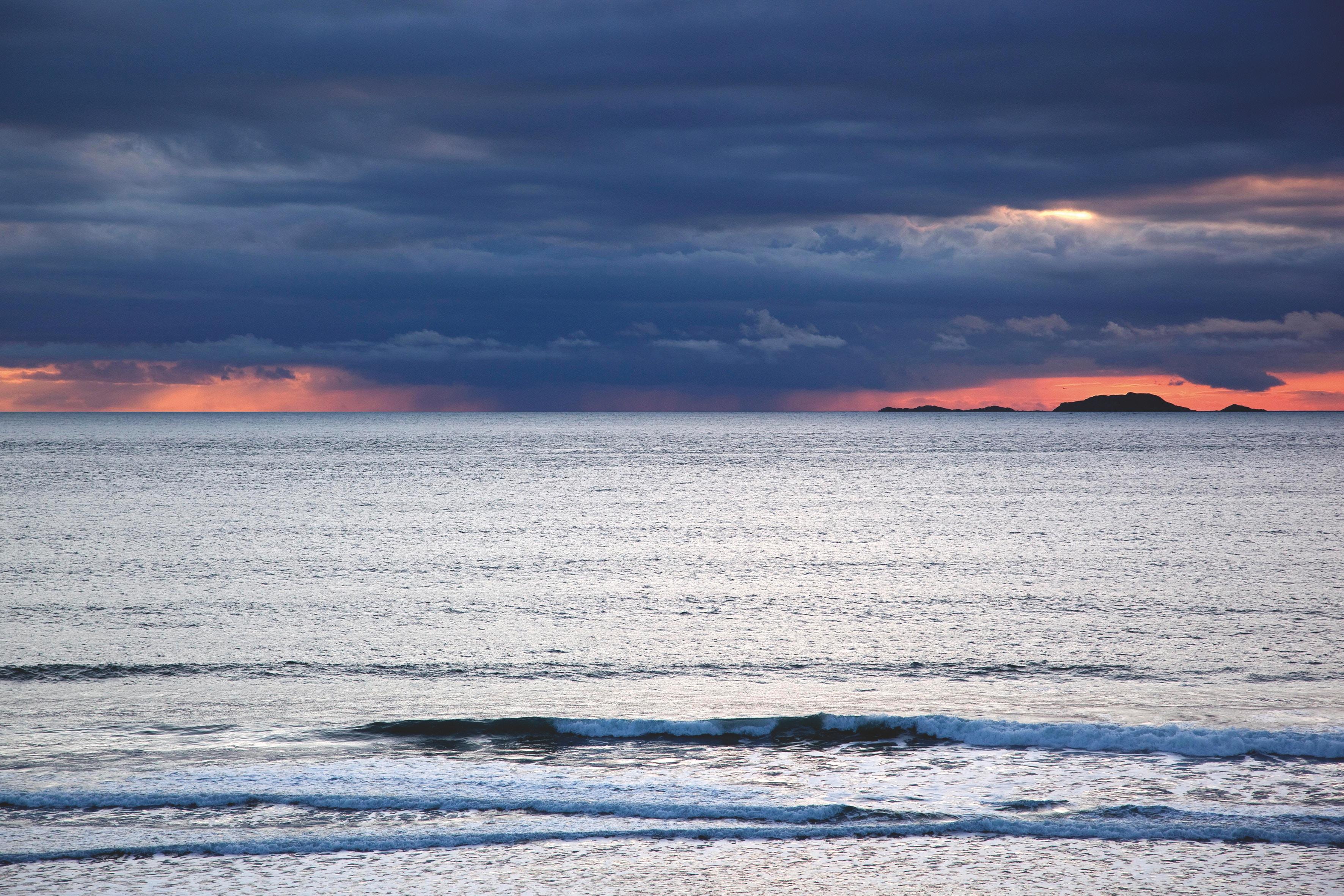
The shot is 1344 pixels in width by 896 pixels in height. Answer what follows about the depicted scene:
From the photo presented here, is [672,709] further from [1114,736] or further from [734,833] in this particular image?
[1114,736]

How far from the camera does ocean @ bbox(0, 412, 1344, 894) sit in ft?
38.3

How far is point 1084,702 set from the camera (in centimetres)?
1988

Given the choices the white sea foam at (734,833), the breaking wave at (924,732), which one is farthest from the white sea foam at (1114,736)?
the white sea foam at (734,833)

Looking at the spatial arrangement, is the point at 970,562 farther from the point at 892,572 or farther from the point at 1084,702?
the point at 1084,702

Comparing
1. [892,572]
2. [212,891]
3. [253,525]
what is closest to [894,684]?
[212,891]

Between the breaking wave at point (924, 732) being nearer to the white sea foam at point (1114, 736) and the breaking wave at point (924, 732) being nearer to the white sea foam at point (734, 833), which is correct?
the white sea foam at point (1114, 736)

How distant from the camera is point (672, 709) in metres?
19.5

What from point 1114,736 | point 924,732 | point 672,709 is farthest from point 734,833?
point 1114,736

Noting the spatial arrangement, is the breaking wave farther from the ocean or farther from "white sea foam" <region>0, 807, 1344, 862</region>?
"white sea foam" <region>0, 807, 1344, 862</region>

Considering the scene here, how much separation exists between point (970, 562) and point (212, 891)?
35683mm

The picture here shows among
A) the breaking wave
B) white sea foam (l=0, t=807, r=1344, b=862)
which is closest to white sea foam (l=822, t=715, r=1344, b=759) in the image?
the breaking wave

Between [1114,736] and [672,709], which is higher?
[1114,736]

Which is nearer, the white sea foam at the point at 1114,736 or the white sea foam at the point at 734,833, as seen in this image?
the white sea foam at the point at 734,833

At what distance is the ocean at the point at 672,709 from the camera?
1166cm
